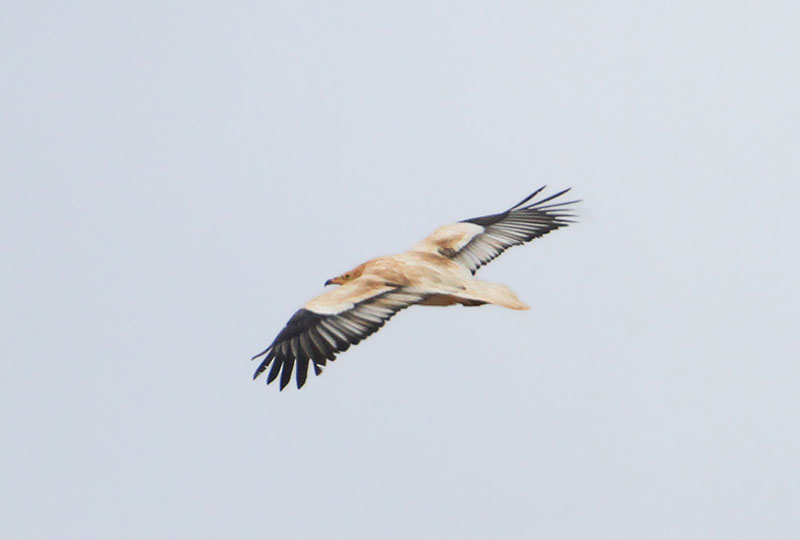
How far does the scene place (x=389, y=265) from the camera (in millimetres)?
16812

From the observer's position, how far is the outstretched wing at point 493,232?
734 inches

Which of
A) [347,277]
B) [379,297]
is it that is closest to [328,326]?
[379,297]

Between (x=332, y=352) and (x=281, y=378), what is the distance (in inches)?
26.8

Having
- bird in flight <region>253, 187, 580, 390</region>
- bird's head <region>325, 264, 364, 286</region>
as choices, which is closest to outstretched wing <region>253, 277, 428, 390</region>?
bird in flight <region>253, 187, 580, 390</region>

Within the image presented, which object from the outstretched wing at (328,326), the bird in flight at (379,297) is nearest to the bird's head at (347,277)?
the bird in flight at (379,297)

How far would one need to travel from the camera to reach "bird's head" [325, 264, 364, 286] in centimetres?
1722

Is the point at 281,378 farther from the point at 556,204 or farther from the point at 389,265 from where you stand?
the point at 556,204

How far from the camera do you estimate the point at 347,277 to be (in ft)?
57.4

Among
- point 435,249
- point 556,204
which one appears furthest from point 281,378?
point 556,204

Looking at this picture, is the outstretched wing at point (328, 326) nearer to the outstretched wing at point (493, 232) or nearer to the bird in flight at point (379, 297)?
the bird in flight at point (379, 297)

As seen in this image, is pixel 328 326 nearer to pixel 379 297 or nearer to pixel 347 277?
pixel 379 297

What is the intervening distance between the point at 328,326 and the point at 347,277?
1792 mm

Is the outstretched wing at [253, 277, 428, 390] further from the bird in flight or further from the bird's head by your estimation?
the bird's head

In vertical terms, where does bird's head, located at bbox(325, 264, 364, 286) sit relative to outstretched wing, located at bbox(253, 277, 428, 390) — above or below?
above
